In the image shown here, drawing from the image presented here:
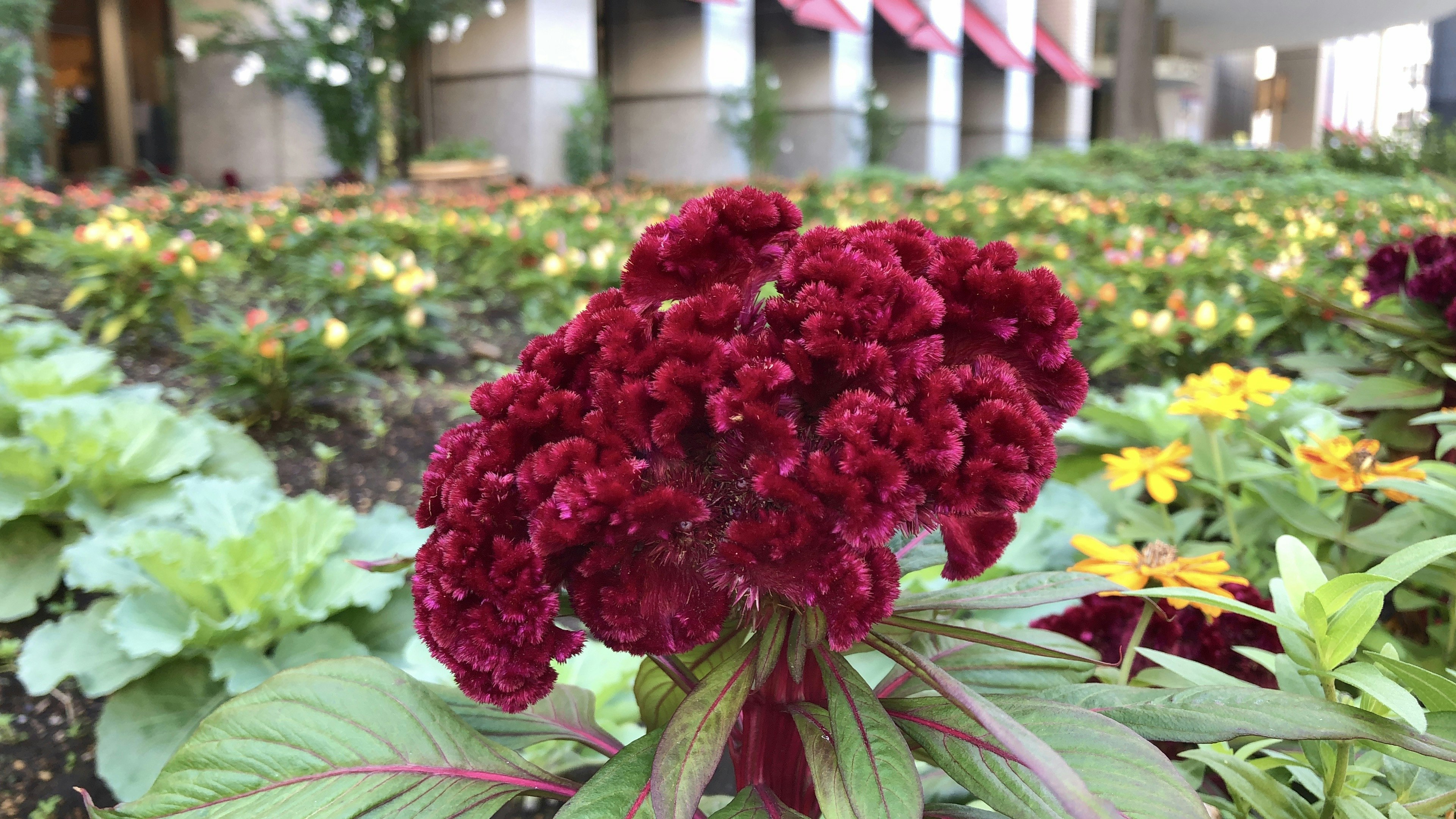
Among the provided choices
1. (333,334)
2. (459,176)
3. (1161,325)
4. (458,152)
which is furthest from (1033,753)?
(458,152)

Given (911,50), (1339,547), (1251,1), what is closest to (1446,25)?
(1251,1)

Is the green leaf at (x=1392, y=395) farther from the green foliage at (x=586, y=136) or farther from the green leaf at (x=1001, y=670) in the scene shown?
the green foliage at (x=586, y=136)

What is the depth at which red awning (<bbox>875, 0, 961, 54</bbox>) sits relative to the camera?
18.2 m

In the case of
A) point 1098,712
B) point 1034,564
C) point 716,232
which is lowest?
point 1034,564

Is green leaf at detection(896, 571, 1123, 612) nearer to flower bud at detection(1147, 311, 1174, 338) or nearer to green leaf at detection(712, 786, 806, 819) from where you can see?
green leaf at detection(712, 786, 806, 819)

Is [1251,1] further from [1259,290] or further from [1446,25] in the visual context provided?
[1259,290]

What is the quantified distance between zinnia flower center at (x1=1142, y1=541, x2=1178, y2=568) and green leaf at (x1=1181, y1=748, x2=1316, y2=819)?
284 mm

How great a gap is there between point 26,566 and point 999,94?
2406 cm

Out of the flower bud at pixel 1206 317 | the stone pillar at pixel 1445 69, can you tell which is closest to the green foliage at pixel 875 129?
the flower bud at pixel 1206 317

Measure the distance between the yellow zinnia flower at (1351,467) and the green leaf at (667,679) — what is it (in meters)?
0.98

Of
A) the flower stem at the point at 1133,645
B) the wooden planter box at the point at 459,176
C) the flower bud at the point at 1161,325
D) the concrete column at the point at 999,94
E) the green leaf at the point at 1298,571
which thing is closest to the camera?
the green leaf at the point at 1298,571

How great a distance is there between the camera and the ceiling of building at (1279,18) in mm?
29406

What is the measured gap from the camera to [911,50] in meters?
21.2

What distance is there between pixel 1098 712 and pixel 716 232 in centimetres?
55
